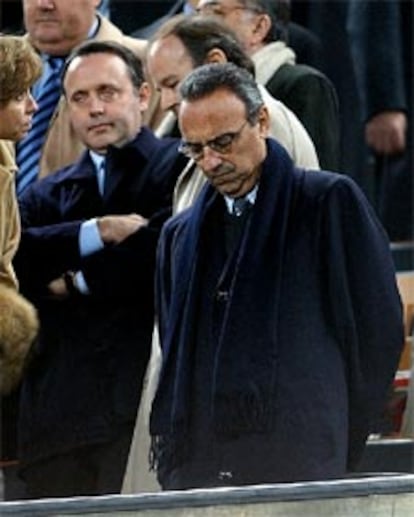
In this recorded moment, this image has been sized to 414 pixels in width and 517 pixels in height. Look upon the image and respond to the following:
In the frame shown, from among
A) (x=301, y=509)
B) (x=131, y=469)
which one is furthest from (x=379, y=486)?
(x=131, y=469)

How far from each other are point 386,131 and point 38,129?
1919 millimetres

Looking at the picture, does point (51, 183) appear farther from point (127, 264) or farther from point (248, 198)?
point (248, 198)

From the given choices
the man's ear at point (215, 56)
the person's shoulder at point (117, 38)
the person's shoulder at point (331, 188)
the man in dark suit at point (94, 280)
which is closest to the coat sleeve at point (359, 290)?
the person's shoulder at point (331, 188)

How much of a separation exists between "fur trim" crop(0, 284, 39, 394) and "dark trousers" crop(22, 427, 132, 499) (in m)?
0.30

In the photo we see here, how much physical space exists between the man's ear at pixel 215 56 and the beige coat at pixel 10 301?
66 cm

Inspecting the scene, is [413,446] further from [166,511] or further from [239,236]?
[166,511]

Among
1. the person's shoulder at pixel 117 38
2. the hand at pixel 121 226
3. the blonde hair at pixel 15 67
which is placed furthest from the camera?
the person's shoulder at pixel 117 38

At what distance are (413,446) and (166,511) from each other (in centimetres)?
162

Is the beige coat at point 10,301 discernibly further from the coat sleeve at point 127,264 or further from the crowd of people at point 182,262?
the coat sleeve at point 127,264

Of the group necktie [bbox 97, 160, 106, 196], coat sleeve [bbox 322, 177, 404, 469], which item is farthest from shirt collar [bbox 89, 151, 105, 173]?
coat sleeve [bbox 322, 177, 404, 469]

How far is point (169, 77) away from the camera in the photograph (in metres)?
8.30

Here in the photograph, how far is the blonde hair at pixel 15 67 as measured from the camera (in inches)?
314

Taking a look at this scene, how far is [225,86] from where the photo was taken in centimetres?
761

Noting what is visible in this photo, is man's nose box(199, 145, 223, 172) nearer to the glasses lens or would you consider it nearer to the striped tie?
the glasses lens
